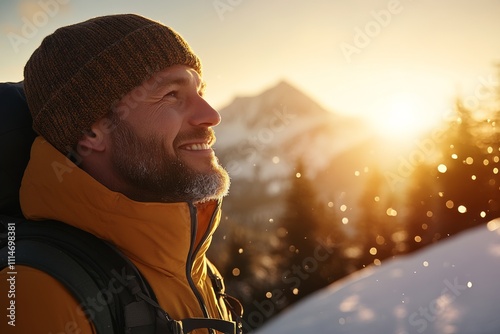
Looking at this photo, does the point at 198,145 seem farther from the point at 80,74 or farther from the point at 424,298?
the point at 424,298

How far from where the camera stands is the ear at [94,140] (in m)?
2.31

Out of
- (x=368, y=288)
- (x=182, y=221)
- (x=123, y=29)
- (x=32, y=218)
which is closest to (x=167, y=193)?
(x=182, y=221)

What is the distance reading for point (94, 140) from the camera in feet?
7.61

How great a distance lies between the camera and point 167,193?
2.23m

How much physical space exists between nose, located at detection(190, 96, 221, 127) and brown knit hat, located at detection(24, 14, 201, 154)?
10.0 inches

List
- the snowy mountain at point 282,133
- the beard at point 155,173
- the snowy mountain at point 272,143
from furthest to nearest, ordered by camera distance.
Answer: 1. the snowy mountain at point 282,133
2. the snowy mountain at point 272,143
3. the beard at point 155,173

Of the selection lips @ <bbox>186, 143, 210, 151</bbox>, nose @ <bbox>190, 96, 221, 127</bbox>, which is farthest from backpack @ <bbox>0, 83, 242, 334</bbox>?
nose @ <bbox>190, 96, 221, 127</bbox>

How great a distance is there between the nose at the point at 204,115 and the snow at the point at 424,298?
4.43 m

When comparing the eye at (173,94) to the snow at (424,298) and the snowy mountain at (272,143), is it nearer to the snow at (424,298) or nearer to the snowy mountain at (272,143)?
the snow at (424,298)

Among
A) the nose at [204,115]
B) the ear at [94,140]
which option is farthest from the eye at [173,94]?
the ear at [94,140]

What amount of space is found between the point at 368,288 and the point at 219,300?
6.74 metres

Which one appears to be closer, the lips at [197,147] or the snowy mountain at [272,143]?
the lips at [197,147]

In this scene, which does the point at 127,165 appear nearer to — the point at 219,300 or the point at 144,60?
the point at 144,60

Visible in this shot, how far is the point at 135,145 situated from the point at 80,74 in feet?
1.30
